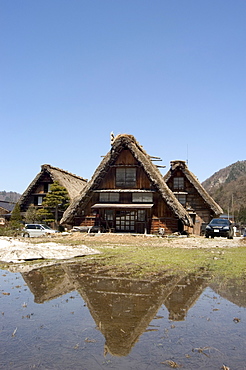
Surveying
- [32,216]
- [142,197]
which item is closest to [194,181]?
[142,197]

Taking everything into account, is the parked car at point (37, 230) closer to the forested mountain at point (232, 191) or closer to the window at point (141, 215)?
the window at point (141, 215)

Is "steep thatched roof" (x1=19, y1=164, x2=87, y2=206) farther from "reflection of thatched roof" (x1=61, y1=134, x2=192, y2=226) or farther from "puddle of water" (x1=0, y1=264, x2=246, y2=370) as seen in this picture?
"puddle of water" (x1=0, y1=264, x2=246, y2=370)

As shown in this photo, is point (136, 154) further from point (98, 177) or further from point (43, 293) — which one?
point (43, 293)

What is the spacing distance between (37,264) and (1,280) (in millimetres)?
2706

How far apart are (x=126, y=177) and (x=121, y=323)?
27511 millimetres

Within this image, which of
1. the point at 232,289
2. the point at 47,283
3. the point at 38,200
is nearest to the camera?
the point at 232,289

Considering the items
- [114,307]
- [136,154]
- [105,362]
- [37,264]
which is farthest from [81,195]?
[105,362]

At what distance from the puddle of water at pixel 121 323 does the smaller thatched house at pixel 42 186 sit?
34957 mm

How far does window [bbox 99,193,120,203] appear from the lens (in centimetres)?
3269

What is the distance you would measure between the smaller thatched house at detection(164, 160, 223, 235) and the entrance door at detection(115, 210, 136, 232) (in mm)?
7049

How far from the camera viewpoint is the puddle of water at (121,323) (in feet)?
13.3

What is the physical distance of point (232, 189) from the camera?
328 ft

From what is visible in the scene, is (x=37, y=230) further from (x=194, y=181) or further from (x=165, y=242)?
(x=194, y=181)

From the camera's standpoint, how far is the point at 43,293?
24.4ft
